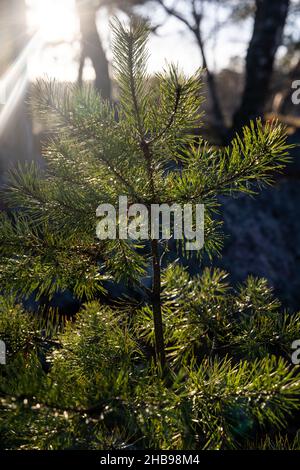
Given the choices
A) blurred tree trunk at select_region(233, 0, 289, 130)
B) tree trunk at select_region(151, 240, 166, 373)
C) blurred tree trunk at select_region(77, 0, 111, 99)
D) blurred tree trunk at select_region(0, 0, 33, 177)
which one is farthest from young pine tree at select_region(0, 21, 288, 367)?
blurred tree trunk at select_region(77, 0, 111, 99)

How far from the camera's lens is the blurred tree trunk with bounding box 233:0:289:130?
695 centimetres

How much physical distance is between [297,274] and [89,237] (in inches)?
182

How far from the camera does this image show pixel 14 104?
592cm

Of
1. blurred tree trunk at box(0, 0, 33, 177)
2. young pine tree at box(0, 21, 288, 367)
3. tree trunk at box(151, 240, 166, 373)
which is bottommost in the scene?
tree trunk at box(151, 240, 166, 373)

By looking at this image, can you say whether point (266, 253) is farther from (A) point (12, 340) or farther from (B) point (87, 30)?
(B) point (87, 30)

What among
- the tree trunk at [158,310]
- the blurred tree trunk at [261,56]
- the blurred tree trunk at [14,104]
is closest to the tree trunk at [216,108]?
the blurred tree trunk at [261,56]

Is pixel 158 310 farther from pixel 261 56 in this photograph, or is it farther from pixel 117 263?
pixel 261 56

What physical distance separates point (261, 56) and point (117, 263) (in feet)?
20.2

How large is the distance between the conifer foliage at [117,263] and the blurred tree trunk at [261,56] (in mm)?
5609

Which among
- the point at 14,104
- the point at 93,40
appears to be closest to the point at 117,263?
the point at 14,104

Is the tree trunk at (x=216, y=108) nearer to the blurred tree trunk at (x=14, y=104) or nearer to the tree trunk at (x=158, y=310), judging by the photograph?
the blurred tree trunk at (x=14, y=104)

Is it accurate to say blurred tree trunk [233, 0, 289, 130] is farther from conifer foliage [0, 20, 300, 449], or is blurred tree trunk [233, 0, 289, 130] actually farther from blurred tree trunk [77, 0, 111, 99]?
conifer foliage [0, 20, 300, 449]

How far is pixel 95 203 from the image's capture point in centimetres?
172

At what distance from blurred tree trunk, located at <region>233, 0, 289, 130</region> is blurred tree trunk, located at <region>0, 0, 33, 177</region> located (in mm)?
3132
